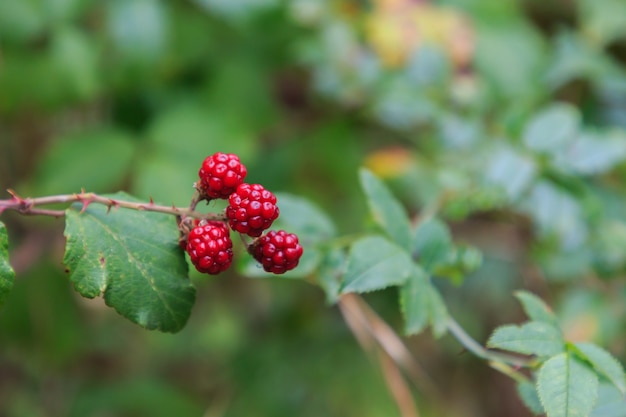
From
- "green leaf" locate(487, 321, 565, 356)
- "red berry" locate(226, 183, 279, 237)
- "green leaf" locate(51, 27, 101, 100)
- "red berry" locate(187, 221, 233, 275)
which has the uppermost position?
"green leaf" locate(51, 27, 101, 100)

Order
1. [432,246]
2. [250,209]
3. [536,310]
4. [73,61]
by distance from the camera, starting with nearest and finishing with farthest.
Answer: [250,209]
[536,310]
[432,246]
[73,61]

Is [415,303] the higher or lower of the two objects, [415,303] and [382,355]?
the higher

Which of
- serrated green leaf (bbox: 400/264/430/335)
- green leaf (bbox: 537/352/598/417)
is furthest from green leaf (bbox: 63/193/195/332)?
green leaf (bbox: 537/352/598/417)

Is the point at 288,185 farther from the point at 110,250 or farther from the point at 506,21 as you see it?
the point at 110,250

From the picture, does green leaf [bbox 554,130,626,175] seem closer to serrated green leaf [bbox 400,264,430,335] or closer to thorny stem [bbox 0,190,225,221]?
serrated green leaf [bbox 400,264,430,335]

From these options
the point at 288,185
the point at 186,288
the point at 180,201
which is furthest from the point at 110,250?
the point at 288,185

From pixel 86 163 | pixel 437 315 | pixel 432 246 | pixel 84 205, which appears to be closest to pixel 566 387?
pixel 437 315

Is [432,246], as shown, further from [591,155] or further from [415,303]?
[591,155]
